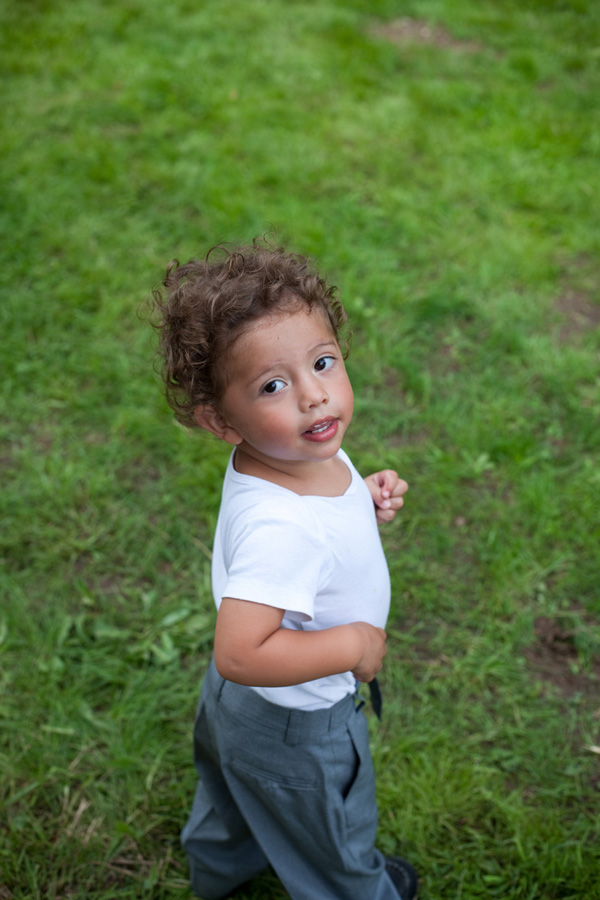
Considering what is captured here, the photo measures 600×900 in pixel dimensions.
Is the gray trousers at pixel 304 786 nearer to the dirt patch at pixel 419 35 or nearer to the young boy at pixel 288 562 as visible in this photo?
the young boy at pixel 288 562

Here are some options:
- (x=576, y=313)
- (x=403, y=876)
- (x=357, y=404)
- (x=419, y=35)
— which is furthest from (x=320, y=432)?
(x=419, y=35)

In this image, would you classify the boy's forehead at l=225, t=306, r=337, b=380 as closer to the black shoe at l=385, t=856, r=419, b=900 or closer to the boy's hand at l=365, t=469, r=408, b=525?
the boy's hand at l=365, t=469, r=408, b=525

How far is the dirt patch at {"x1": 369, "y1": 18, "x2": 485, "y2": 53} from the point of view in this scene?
4723mm

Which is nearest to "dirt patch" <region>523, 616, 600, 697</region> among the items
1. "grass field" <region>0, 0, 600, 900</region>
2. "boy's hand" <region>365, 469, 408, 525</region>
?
"grass field" <region>0, 0, 600, 900</region>

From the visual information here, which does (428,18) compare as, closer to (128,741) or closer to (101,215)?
(101,215)

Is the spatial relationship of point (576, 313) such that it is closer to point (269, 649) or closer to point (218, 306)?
point (218, 306)

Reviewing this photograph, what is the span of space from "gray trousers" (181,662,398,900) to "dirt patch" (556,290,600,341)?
214cm

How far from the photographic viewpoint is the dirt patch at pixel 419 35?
4.72 metres

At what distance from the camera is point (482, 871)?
1.74 m

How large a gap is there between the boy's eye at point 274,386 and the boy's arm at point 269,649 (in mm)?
308

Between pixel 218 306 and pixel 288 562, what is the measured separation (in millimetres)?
396

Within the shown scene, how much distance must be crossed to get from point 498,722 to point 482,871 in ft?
1.22

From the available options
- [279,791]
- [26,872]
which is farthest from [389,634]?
[26,872]

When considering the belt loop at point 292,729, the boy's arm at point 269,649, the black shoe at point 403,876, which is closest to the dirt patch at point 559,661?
the black shoe at point 403,876
